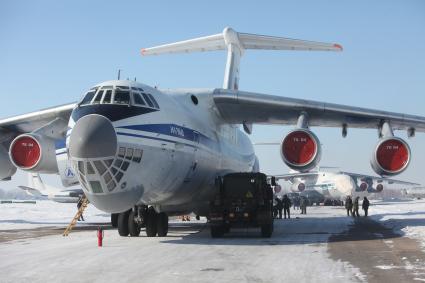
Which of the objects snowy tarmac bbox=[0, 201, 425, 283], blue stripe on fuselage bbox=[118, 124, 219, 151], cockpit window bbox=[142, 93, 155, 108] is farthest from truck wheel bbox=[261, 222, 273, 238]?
cockpit window bbox=[142, 93, 155, 108]

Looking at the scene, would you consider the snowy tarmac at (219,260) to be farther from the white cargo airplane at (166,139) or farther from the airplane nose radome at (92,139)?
the airplane nose radome at (92,139)

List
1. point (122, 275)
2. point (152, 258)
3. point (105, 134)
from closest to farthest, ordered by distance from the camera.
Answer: point (122, 275), point (152, 258), point (105, 134)

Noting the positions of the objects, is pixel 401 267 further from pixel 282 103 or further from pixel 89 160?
pixel 282 103

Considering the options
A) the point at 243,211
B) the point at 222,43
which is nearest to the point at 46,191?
the point at 222,43

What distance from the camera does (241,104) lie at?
47.5 feet

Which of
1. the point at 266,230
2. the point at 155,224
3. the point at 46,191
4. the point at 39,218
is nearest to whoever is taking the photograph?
the point at 266,230

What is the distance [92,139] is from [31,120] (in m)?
7.08

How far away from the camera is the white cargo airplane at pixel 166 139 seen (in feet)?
30.3

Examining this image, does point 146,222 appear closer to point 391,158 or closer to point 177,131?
point 177,131

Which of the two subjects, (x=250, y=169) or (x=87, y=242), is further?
(x=250, y=169)

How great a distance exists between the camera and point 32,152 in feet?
43.4

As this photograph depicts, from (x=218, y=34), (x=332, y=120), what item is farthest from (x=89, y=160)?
(x=218, y=34)

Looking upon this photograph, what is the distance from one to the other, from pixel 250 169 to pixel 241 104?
6.07m

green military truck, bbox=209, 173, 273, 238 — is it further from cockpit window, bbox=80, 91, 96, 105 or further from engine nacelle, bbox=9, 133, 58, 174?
engine nacelle, bbox=9, 133, 58, 174
